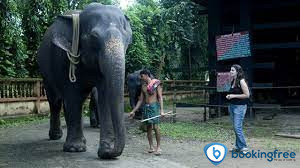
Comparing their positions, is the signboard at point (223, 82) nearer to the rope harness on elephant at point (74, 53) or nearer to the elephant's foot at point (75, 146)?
the elephant's foot at point (75, 146)

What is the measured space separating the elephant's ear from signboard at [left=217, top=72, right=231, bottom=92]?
5614mm

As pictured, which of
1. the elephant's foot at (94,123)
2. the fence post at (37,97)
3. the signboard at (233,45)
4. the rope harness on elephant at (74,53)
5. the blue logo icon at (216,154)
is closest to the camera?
the blue logo icon at (216,154)

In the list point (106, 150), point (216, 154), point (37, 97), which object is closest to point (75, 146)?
point (106, 150)

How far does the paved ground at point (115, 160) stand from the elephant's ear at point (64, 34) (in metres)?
1.78

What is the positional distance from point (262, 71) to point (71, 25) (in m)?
8.82

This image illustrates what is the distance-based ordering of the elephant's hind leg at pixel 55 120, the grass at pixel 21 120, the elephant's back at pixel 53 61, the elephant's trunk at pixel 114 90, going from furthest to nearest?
the grass at pixel 21 120 → the elephant's hind leg at pixel 55 120 → the elephant's back at pixel 53 61 → the elephant's trunk at pixel 114 90

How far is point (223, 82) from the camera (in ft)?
37.5

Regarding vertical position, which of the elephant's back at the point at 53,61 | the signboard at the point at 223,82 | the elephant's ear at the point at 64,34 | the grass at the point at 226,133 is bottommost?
the grass at the point at 226,133

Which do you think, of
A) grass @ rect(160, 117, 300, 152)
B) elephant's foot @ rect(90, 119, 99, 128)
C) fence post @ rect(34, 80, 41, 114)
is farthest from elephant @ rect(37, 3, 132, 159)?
fence post @ rect(34, 80, 41, 114)

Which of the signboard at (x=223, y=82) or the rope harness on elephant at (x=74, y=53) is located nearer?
the rope harness on elephant at (x=74, y=53)

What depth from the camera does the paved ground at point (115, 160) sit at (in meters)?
5.95

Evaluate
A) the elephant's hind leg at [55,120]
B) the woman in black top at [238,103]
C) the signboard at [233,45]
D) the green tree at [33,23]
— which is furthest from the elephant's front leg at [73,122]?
the green tree at [33,23]

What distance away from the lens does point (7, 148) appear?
7531 mm
